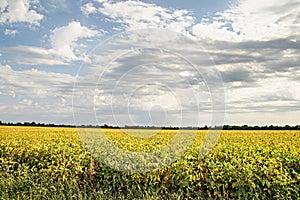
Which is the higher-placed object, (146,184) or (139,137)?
(139,137)

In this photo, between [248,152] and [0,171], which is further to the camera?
[0,171]

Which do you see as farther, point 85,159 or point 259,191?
point 85,159

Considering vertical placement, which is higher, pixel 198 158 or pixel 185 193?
pixel 198 158

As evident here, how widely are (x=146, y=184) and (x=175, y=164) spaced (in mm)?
756

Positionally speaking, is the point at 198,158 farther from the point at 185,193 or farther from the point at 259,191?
the point at 259,191

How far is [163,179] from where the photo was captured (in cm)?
→ 777

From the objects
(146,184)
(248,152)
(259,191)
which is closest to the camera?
(259,191)

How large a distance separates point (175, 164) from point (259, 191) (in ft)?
5.62

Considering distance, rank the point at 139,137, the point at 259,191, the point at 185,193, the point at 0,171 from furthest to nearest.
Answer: the point at 139,137, the point at 0,171, the point at 185,193, the point at 259,191

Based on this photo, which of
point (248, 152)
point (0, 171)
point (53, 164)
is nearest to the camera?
point (248, 152)

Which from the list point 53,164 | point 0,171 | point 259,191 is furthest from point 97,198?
point 0,171

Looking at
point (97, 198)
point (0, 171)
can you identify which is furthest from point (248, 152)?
point (0, 171)

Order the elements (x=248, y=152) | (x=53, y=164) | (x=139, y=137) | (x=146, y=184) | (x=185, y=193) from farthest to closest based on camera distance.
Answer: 1. (x=139, y=137)
2. (x=53, y=164)
3. (x=248, y=152)
4. (x=146, y=184)
5. (x=185, y=193)

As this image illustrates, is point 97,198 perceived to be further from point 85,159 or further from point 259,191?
point 259,191
